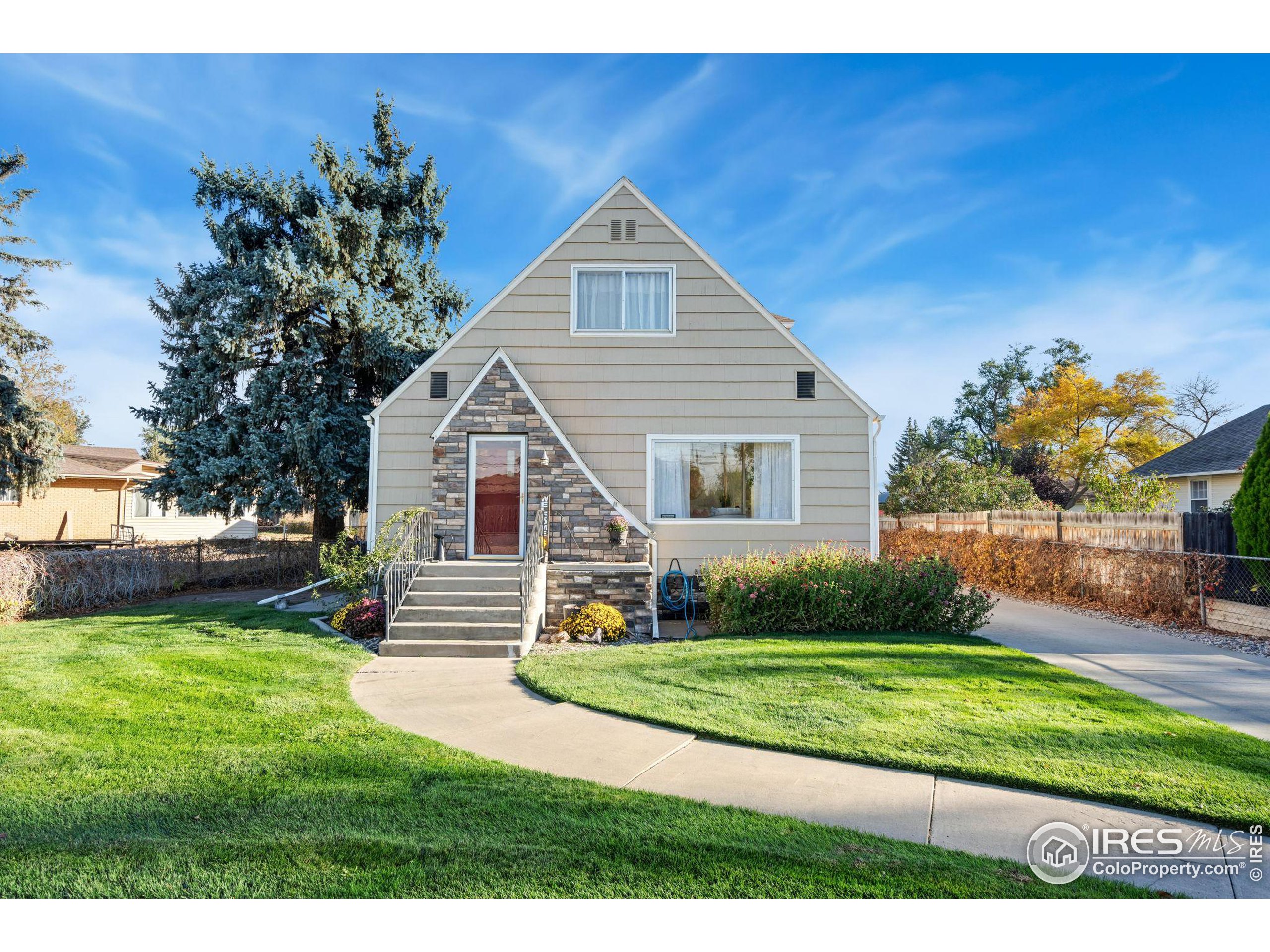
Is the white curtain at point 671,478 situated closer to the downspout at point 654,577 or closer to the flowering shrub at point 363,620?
the downspout at point 654,577

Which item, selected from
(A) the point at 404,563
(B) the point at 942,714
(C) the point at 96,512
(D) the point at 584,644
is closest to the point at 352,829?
(B) the point at 942,714

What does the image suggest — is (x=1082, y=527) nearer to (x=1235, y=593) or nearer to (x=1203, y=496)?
(x=1235, y=593)

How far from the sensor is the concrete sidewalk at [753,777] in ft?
11.5

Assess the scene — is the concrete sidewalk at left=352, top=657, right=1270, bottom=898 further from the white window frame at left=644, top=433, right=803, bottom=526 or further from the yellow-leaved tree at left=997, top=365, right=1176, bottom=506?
the yellow-leaved tree at left=997, top=365, right=1176, bottom=506

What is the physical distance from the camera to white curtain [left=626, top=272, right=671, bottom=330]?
11531mm

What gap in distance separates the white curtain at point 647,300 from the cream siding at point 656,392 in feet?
0.71

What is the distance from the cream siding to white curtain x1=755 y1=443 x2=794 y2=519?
21 cm

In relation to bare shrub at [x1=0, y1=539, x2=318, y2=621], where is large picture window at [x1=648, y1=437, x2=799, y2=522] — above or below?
above

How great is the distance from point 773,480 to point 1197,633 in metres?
6.15

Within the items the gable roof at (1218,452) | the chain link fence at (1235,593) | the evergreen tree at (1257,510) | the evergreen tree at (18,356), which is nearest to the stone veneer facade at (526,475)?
the chain link fence at (1235,593)

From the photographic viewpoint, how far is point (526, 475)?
10820 millimetres

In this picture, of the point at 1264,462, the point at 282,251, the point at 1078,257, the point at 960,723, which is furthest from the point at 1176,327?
the point at 282,251

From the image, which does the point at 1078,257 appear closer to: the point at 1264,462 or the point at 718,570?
the point at 1264,462

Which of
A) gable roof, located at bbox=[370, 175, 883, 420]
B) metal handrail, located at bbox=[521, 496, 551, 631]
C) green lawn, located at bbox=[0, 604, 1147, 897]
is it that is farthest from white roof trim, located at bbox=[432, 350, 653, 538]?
green lawn, located at bbox=[0, 604, 1147, 897]
